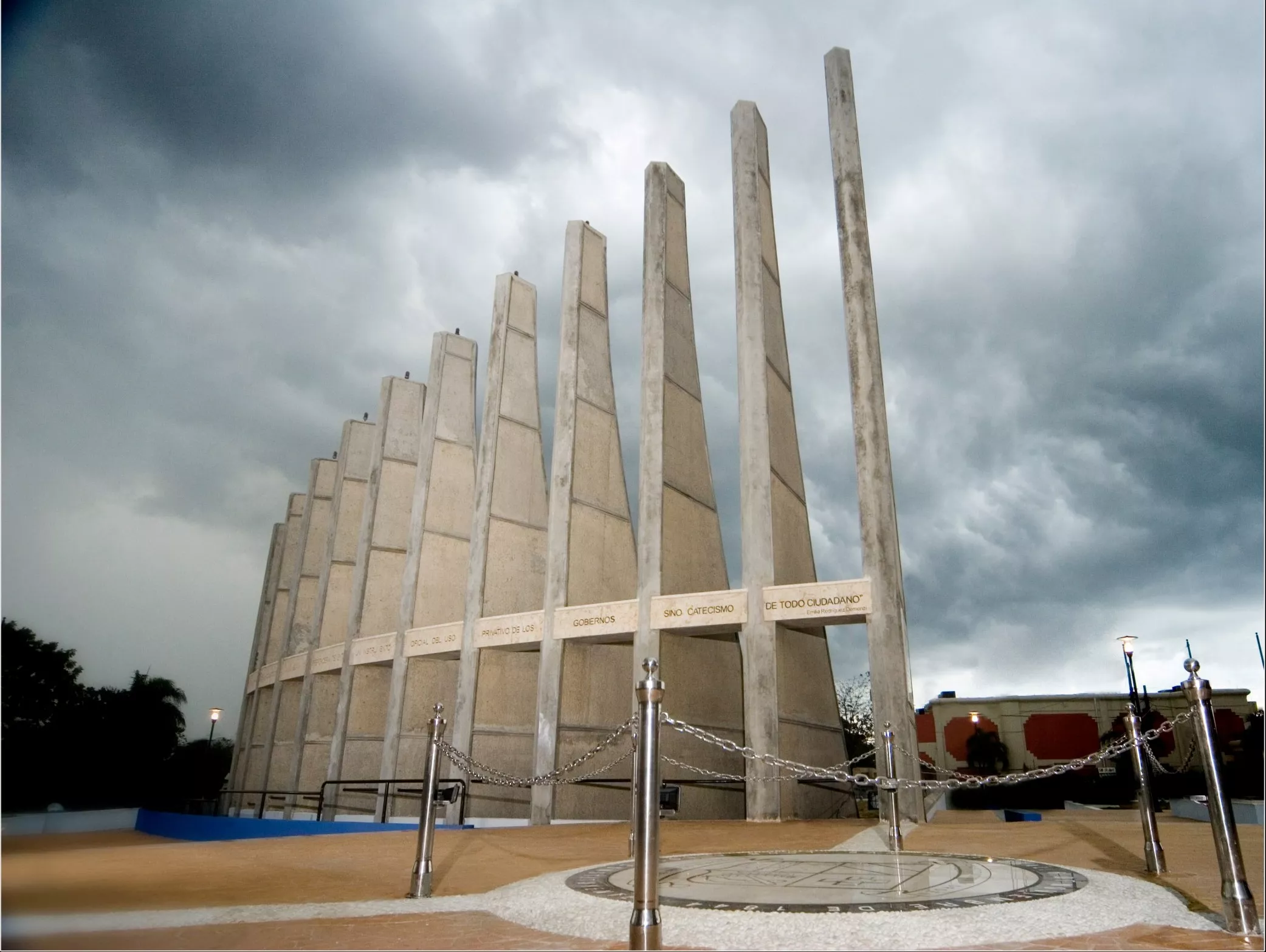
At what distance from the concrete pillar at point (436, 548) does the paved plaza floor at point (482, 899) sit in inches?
453

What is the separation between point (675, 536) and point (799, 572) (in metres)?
2.75

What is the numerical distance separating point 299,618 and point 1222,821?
2982 centimetres

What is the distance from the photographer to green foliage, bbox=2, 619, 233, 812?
6.31 ft

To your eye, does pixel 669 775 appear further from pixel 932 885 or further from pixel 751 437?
pixel 932 885

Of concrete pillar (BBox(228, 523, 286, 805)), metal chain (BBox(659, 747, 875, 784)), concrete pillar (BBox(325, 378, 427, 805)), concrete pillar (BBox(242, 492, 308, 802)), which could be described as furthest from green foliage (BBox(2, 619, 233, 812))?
concrete pillar (BBox(228, 523, 286, 805))

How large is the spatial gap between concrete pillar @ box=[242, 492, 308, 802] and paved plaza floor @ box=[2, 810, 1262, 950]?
851 inches

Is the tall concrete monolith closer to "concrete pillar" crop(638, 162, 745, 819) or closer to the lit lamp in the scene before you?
"concrete pillar" crop(638, 162, 745, 819)

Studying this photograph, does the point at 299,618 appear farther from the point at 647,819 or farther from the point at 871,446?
the point at 647,819

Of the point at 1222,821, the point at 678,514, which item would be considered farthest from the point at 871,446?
the point at 1222,821

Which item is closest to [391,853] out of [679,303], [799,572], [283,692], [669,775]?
[669,775]

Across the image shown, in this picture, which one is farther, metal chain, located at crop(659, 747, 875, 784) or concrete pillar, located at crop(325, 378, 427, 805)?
concrete pillar, located at crop(325, 378, 427, 805)

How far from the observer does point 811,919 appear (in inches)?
164

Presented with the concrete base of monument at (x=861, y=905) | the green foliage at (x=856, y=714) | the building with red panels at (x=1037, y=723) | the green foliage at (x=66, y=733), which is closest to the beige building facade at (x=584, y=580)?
the concrete base of monument at (x=861, y=905)

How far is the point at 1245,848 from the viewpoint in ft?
22.1
